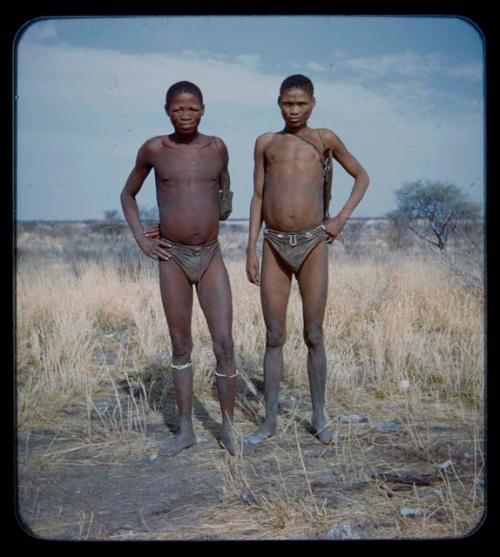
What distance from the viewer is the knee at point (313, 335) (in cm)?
485

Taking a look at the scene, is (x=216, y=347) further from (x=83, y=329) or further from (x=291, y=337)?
(x=83, y=329)

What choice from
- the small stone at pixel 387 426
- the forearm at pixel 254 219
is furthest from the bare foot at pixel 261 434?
the forearm at pixel 254 219

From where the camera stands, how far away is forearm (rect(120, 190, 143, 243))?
464 centimetres

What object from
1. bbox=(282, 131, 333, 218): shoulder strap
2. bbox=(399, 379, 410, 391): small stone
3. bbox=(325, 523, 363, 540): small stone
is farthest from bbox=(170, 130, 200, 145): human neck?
bbox=(399, 379, 410, 391): small stone

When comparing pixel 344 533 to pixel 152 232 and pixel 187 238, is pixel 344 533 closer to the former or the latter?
pixel 187 238

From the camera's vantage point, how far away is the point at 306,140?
4723 mm

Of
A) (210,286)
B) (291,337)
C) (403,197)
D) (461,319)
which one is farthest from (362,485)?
(403,197)

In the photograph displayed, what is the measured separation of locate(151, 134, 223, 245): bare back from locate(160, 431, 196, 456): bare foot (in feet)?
4.30

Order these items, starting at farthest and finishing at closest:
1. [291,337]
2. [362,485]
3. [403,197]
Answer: [403,197] < [291,337] < [362,485]

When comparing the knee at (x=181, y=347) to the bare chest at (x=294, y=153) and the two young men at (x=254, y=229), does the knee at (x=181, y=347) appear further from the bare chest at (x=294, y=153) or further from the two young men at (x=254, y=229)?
the bare chest at (x=294, y=153)

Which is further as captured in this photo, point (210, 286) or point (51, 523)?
point (210, 286)

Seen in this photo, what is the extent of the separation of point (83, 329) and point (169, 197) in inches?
124

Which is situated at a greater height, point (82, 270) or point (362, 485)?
point (82, 270)

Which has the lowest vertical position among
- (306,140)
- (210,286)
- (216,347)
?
(216,347)
